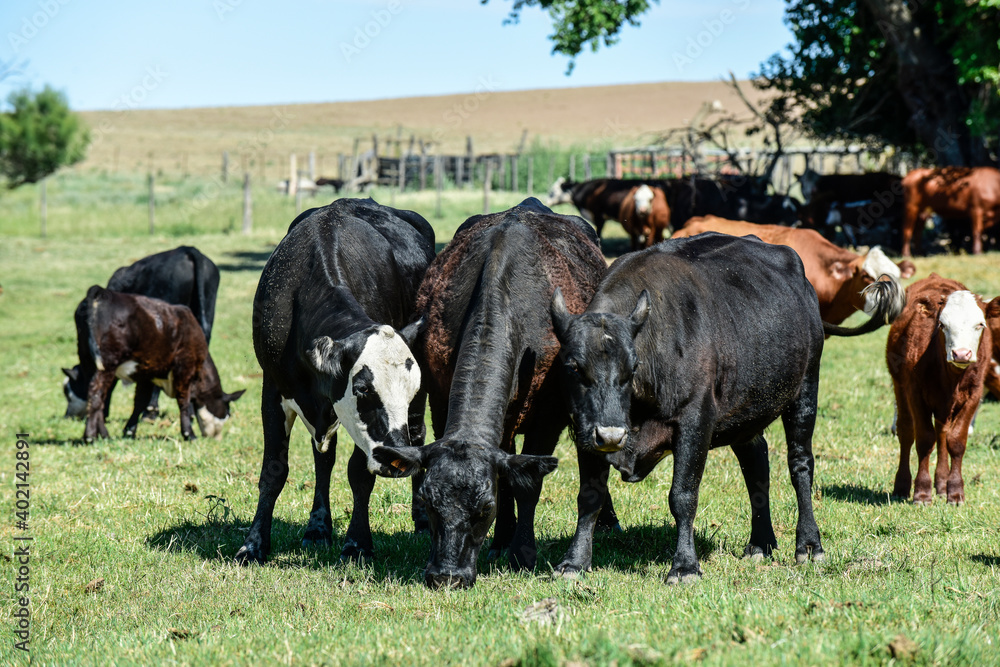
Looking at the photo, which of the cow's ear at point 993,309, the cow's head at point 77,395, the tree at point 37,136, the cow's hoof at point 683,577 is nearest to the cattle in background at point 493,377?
the cow's hoof at point 683,577

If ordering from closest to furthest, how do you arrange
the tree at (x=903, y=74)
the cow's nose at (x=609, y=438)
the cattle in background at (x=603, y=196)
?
the cow's nose at (x=609, y=438)
the tree at (x=903, y=74)
the cattle in background at (x=603, y=196)

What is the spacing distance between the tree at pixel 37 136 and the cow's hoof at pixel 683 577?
42079 millimetres

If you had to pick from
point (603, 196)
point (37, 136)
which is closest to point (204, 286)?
point (603, 196)

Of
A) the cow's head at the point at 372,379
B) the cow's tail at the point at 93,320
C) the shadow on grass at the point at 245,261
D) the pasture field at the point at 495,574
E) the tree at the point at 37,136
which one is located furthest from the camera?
the tree at the point at 37,136

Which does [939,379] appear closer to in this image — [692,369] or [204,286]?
[692,369]

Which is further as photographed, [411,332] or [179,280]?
[179,280]

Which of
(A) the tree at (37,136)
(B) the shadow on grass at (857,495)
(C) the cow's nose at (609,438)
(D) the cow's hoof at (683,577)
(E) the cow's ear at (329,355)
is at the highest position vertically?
(A) the tree at (37,136)

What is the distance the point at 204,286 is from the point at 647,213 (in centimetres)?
A: 1105

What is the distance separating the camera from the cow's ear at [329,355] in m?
5.25

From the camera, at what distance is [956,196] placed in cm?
1966

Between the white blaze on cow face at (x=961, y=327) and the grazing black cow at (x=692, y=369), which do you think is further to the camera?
the white blaze on cow face at (x=961, y=327)

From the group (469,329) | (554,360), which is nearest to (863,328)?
(554,360)

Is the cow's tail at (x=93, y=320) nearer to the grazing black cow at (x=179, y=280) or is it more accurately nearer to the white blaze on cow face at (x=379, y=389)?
the grazing black cow at (x=179, y=280)

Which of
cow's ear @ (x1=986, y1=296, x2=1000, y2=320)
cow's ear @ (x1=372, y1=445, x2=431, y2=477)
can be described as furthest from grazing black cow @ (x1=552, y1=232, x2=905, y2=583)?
cow's ear @ (x1=986, y1=296, x2=1000, y2=320)
